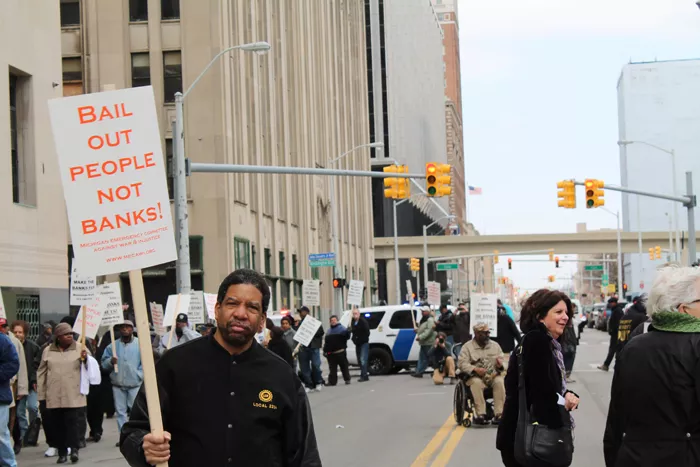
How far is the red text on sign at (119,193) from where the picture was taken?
554 centimetres

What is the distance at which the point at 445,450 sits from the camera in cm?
1487

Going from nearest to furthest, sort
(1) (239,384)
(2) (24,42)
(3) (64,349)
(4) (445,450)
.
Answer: (1) (239,384) → (4) (445,450) → (3) (64,349) → (2) (24,42)

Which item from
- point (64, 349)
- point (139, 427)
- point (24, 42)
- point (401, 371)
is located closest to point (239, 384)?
point (139, 427)

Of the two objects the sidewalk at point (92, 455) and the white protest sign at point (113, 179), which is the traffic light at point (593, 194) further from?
the white protest sign at point (113, 179)

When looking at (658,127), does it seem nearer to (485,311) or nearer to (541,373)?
(485,311)

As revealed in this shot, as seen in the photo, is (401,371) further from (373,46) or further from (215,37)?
(373,46)

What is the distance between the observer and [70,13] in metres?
45.4

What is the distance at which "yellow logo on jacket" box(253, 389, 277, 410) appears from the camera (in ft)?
16.5

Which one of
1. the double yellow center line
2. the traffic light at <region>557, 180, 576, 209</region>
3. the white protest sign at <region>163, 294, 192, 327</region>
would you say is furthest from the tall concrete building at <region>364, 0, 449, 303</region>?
the double yellow center line

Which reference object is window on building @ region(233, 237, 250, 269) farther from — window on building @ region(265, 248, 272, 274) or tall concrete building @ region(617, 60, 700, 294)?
tall concrete building @ region(617, 60, 700, 294)

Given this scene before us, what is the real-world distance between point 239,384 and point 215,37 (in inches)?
1591

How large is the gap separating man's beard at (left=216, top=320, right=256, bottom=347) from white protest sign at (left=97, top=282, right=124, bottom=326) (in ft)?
47.4

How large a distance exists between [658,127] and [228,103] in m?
94.5

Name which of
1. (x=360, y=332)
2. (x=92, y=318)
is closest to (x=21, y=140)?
(x=92, y=318)
